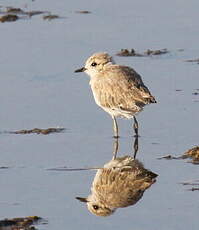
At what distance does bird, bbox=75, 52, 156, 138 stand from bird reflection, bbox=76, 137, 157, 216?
36.7 inches

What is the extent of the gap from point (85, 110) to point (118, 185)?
285cm

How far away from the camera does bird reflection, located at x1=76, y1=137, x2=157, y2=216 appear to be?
9.81m

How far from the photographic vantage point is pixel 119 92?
1231 centimetres

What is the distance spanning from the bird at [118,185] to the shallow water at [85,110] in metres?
0.10

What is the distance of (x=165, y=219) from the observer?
9344 millimetres

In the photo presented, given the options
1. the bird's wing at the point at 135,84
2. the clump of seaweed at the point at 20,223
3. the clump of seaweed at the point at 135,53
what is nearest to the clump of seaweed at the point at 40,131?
the bird's wing at the point at 135,84

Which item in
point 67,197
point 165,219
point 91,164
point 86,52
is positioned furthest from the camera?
point 86,52

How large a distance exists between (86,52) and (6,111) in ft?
9.73

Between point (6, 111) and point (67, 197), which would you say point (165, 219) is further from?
point (6, 111)

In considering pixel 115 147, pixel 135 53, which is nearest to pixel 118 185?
pixel 115 147

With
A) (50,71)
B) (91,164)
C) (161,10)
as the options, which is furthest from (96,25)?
(91,164)

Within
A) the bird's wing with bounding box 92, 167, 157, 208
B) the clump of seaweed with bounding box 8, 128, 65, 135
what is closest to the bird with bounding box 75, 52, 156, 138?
the clump of seaweed with bounding box 8, 128, 65, 135

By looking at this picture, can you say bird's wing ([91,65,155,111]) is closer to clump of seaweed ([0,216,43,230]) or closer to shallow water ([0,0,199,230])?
shallow water ([0,0,199,230])

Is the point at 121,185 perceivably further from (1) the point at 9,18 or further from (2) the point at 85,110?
(1) the point at 9,18
